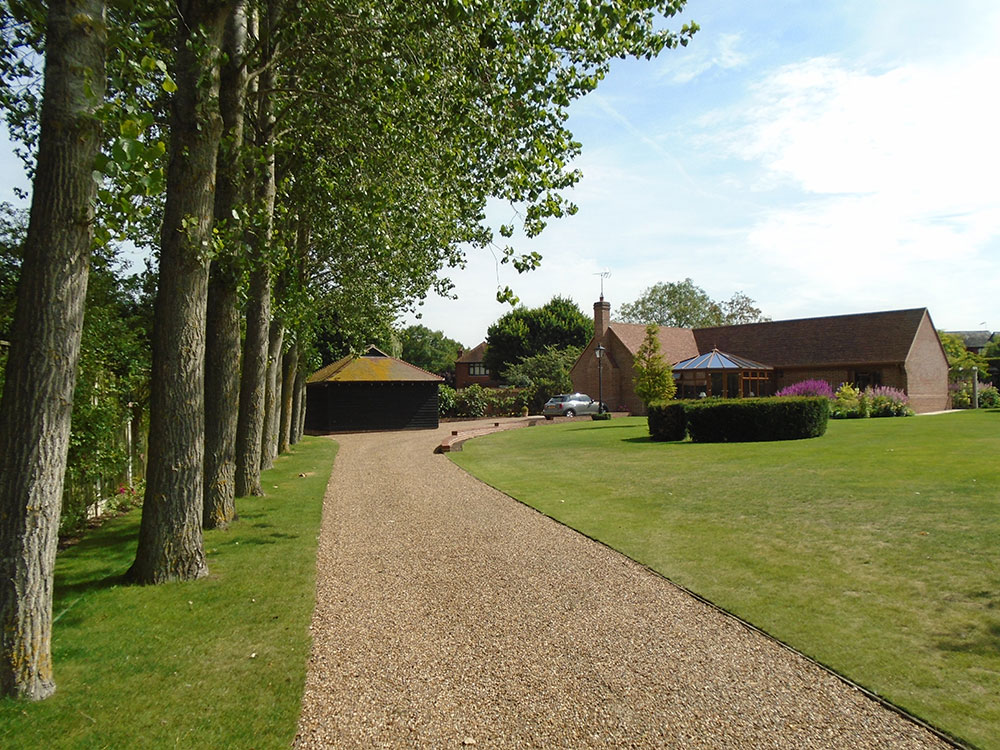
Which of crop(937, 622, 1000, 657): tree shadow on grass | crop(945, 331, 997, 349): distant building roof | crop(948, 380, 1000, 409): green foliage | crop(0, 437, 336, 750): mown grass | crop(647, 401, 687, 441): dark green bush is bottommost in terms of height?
crop(0, 437, 336, 750): mown grass

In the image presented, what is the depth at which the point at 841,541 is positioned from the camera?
27.0ft

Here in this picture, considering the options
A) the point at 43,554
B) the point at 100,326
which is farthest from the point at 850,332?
the point at 43,554

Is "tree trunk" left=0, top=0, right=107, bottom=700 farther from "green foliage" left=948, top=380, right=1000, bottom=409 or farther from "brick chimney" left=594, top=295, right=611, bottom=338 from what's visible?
"green foliage" left=948, top=380, right=1000, bottom=409

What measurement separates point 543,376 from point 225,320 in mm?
44473

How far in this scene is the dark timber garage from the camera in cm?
3509

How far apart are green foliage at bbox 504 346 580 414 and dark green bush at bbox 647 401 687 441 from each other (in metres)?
27.0

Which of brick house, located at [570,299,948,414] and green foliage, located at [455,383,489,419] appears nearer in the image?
brick house, located at [570,299,948,414]

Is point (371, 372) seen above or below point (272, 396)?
above

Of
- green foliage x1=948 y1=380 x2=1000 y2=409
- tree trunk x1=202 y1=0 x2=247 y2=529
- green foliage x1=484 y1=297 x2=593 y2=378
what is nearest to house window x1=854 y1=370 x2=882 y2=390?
green foliage x1=948 y1=380 x2=1000 y2=409

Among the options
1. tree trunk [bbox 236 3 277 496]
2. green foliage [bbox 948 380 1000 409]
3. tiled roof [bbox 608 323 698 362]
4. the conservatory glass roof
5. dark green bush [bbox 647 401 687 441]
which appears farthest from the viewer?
tiled roof [bbox 608 323 698 362]

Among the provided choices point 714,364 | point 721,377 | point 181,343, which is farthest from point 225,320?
point 721,377

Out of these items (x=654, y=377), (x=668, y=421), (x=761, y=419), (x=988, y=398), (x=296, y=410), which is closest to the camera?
(x=761, y=419)

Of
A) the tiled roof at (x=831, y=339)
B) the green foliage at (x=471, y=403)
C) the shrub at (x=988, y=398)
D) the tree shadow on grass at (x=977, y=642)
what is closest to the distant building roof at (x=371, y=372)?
the green foliage at (x=471, y=403)

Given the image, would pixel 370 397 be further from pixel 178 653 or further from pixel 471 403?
pixel 178 653
